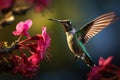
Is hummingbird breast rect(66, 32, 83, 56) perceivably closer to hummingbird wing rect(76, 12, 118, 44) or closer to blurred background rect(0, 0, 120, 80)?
hummingbird wing rect(76, 12, 118, 44)

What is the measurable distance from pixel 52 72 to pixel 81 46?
4327 mm

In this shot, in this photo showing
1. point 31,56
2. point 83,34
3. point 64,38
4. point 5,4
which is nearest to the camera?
point 5,4

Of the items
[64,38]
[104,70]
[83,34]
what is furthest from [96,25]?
[64,38]

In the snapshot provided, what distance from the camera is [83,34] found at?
3527mm

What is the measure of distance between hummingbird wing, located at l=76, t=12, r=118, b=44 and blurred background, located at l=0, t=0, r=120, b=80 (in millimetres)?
2936

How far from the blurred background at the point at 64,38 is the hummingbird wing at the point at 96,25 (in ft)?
9.63

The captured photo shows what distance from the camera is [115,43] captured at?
28.7 feet

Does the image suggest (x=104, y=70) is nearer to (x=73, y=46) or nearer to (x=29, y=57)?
(x=29, y=57)

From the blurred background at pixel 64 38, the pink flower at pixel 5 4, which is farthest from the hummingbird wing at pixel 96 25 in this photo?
the blurred background at pixel 64 38

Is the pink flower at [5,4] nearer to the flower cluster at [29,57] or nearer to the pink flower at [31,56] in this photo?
the flower cluster at [29,57]

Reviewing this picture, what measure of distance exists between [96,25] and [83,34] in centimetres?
19

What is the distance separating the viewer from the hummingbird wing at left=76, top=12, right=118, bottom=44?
3.22 meters

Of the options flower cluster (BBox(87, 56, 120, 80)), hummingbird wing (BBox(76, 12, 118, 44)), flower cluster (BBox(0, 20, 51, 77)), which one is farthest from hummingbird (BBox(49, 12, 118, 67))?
flower cluster (BBox(87, 56, 120, 80))

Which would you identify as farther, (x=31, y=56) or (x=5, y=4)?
(x=31, y=56)
